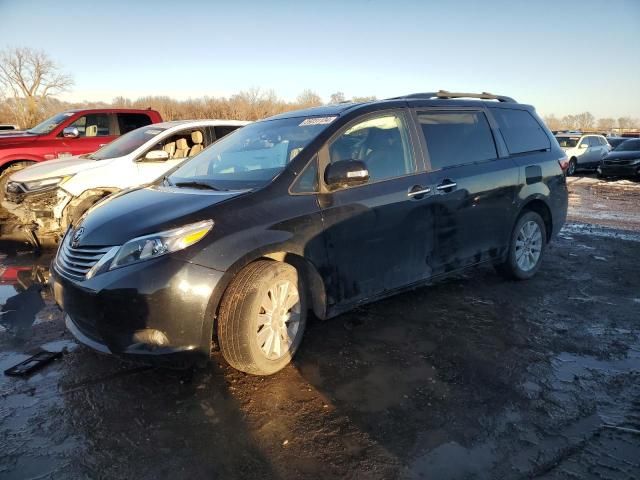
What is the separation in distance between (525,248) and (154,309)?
157 inches

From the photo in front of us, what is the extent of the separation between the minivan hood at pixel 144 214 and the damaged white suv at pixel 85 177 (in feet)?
11.1

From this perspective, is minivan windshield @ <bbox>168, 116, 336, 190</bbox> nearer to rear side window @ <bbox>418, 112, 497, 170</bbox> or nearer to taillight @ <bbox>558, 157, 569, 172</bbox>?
rear side window @ <bbox>418, 112, 497, 170</bbox>

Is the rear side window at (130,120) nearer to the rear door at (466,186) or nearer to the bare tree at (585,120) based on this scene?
the rear door at (466,186)

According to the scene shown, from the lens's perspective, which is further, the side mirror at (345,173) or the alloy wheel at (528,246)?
the alloy wheel at (528,246)

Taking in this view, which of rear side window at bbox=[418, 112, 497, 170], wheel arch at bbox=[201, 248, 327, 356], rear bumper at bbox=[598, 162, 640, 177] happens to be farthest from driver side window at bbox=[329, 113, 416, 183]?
rear bumper at bbox=[598, 162, 640, 177]

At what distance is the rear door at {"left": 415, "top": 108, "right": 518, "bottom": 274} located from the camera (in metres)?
3.99

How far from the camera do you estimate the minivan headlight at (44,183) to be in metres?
6.45

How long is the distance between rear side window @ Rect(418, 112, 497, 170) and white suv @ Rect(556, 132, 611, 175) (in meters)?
17.3

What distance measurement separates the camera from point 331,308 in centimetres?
335

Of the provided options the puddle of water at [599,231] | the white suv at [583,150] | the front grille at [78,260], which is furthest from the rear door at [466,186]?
the white suv at [583,150]

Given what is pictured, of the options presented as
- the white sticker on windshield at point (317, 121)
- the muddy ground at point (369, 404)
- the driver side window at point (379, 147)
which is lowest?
the muddy ground at point (369, 404)

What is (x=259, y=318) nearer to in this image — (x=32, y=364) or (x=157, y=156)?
(x=32, y=364)

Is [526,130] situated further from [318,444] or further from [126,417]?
[126,417]

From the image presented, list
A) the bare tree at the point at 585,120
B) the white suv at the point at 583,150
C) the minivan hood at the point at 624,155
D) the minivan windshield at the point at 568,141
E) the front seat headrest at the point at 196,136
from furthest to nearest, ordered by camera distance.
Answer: the bare tree at the point at 585,120, the minivan windshield at the point at 568,141, the white suv at the point at 583,150, the minivan hood at the point at 624,155, the front seat headrest at the point at 196,136
